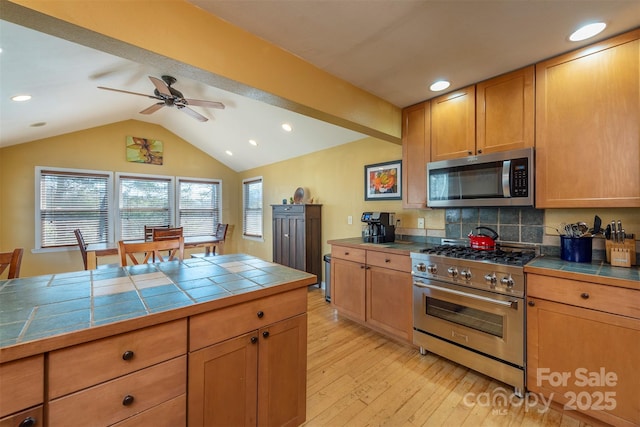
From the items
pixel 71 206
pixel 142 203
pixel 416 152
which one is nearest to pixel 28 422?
pixel 416 152

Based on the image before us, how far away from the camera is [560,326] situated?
1604 mm

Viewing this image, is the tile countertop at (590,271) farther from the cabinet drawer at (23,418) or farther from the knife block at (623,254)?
the cabinet drawer at (23,418)

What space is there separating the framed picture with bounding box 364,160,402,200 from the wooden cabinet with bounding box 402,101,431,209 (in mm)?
371

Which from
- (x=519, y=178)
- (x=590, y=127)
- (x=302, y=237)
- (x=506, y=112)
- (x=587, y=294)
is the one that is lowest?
(x=587, y=294)

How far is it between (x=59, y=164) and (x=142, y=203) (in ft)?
Result: 4.45

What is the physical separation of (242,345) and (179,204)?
210 inches

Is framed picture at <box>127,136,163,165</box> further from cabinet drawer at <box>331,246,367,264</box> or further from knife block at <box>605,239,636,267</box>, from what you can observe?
knife block at <box>605,239,636,267</box>

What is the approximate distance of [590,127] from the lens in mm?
1740

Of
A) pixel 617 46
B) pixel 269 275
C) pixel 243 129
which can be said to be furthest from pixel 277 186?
pixel 617 46

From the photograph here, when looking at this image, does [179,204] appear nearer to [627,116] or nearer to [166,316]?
[166,316]

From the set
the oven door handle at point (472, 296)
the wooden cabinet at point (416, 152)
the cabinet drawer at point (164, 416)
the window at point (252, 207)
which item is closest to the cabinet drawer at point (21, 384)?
the cabinet drawer at point (164, 416)

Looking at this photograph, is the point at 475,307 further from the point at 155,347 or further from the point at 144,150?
the point at 144,150

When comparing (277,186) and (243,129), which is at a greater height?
(243,129)

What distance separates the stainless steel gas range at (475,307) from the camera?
1759 mm
